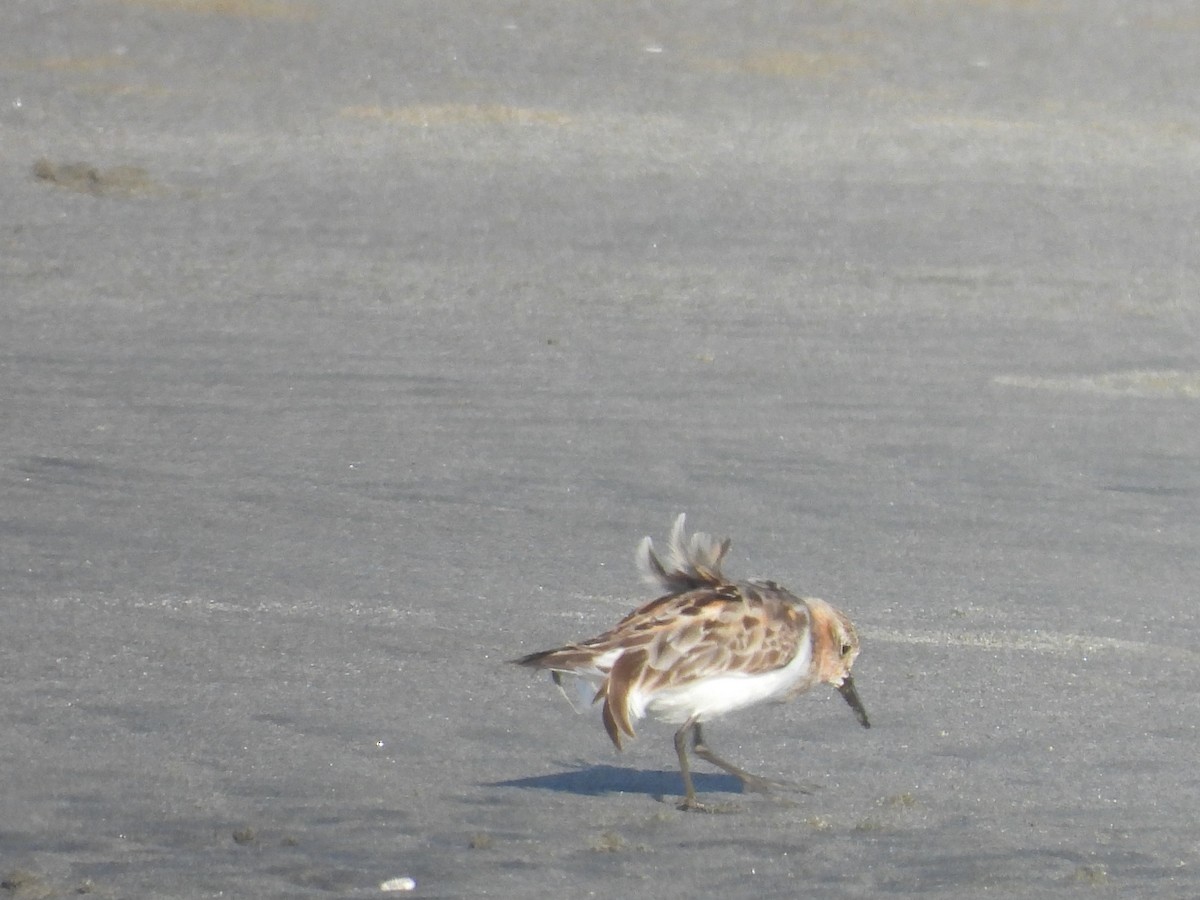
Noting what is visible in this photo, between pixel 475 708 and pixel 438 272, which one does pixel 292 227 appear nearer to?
pixel 438 272

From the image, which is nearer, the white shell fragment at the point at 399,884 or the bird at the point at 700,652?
the white shell fragment at the point at 399,884

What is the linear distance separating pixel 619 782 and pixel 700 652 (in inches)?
23.9

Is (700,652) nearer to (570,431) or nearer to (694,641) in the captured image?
(694,641)

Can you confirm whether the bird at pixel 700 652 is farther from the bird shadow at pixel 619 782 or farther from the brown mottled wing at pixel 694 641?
the bird shadow at pixel 619 782

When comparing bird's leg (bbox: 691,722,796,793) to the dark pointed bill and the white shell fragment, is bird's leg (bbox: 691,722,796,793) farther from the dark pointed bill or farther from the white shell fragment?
the white shell fragment

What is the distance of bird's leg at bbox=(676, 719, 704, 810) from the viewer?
5707 millimetres

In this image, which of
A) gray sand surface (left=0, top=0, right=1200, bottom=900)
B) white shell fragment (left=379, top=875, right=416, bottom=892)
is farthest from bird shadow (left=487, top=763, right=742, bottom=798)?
white shell fragment (left=379, top=875, right=416, bottom=892)

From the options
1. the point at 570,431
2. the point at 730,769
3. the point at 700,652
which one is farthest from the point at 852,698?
the point at 570,431

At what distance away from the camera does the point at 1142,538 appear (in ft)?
29.2

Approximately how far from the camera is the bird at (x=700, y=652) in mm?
5477

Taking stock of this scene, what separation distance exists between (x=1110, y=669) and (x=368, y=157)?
31.7 ft

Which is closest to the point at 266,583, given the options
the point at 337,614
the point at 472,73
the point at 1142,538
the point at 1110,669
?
the point at 337,614

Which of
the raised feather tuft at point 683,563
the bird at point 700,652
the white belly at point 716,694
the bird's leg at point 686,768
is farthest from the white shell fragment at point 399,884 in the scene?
the raised feather tuft at point 683,563

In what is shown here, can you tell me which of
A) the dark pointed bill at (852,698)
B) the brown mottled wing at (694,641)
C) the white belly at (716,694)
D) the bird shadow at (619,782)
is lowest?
the bird shadow at (619,782)
